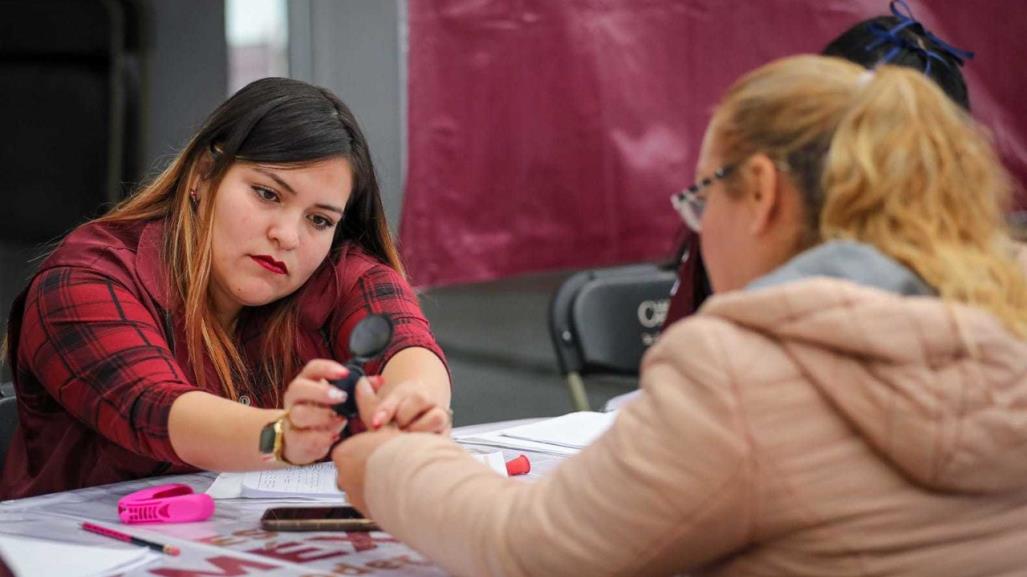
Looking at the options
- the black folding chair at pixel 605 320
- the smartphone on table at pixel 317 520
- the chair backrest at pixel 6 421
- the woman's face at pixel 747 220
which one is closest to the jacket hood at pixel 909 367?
the woman's face at pixel 747 220

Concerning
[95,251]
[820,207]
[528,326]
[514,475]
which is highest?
[820,207]

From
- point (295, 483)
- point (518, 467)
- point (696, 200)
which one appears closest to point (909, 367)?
point (696, 200)

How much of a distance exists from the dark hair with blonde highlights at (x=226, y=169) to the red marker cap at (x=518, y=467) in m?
0.44

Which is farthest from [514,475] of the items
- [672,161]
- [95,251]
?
[672,161]

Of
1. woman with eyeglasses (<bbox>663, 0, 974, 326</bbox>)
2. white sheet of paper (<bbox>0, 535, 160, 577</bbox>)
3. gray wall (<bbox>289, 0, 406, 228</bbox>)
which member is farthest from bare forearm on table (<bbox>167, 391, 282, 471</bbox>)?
gray wall (<bbox>289, 0, 406, 228</bbox>)

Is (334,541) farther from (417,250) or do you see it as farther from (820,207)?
(417,250)

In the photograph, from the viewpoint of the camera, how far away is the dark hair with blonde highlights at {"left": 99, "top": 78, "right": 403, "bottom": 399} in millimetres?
1664

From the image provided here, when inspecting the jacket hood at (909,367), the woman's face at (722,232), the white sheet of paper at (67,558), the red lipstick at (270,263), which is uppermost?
the woman's face at (722,232)

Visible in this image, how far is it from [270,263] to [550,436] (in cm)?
47

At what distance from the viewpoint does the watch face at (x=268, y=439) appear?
1.35m

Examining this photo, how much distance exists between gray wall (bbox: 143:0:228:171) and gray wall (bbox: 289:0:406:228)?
0.22 m

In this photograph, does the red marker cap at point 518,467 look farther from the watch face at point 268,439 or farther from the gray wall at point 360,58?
the gray wall at point 360,58

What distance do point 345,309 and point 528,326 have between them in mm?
1627

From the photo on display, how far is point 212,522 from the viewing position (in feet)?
4.31
